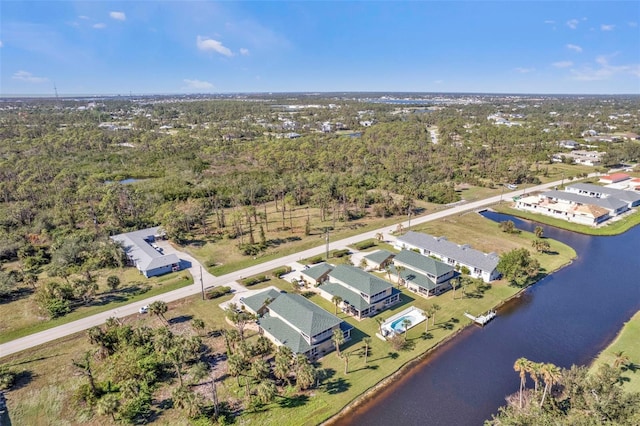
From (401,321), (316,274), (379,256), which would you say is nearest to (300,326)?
(401,321)

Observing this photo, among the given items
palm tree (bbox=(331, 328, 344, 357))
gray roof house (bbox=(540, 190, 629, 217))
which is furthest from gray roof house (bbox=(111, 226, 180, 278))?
gray roof house (bbox=(540, 190, 629, 217))

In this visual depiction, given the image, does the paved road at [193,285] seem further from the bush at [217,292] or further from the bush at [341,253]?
the bush at [341,253]

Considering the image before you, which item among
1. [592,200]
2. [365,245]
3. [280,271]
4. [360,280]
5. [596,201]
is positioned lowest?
[280,271]

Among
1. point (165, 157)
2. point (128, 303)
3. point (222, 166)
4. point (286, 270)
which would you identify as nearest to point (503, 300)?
point (286, 270)

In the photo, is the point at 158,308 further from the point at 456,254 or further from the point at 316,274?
the point at 456,254

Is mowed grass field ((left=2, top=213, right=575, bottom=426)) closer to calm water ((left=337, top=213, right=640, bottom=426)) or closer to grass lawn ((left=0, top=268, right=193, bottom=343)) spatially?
calm water ((left=337, top=213, right=640, bottom=426))

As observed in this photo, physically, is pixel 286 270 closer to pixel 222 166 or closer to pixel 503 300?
pixel 503 300
